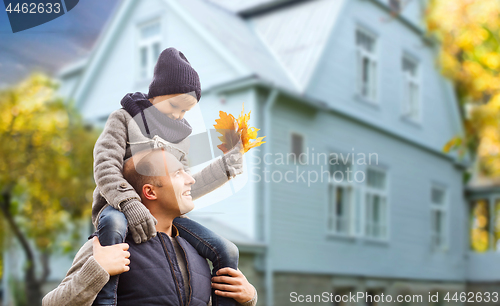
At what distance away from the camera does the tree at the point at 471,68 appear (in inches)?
479

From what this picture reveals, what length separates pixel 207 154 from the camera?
167cm

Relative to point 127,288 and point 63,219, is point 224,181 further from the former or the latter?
point 63,219

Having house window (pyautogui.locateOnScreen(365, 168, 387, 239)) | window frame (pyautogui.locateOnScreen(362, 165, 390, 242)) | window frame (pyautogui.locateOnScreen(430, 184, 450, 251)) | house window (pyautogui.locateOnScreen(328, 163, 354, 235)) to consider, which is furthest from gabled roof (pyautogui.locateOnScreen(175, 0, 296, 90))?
window frame (pyautogui.locateOnScreen(430, 184, 450, 251))

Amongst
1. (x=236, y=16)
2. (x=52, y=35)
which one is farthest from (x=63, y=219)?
(x=52, y=35)

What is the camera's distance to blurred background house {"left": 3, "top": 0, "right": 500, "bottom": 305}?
8062 mm

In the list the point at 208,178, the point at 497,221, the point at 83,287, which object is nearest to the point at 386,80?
the point at 497,221

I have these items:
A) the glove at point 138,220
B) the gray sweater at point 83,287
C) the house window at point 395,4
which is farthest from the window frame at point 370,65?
the gray sweater at point 83,287

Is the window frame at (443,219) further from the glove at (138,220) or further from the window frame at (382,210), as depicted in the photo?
the glove at (138,220)

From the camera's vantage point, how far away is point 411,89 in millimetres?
12359

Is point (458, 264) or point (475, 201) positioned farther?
point (475, 201)

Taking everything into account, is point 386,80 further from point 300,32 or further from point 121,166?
point 121,166

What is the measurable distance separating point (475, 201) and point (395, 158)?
4.95 meters

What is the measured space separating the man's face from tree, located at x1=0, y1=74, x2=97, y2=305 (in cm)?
720

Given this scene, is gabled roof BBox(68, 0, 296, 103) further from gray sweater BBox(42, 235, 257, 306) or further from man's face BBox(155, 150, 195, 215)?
gray sweater BBox(42, 235, 257, 306)
